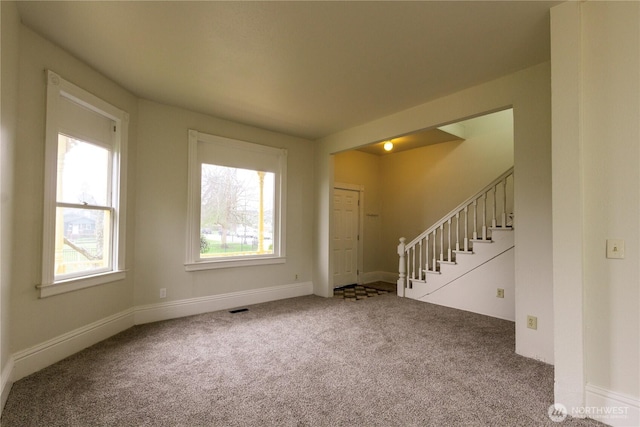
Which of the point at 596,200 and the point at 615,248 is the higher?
the point at 596,200

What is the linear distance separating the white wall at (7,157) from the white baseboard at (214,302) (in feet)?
4.96

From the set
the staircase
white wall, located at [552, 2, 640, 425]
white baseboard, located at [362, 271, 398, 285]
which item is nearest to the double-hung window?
white wall, located at [552, 2, 640, 425]

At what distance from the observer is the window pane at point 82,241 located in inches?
108

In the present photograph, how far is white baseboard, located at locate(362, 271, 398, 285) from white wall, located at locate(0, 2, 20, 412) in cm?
536

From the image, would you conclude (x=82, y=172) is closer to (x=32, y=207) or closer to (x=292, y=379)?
(x=32, y=207)

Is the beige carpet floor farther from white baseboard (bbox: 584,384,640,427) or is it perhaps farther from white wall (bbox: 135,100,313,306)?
white wall (bbox: 135,100,313,306)

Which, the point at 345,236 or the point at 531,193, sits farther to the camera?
the point at 345,236

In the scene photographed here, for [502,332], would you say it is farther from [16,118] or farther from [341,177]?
[16,118]

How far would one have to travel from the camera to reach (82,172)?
9.71 feet

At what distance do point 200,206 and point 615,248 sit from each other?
416cm

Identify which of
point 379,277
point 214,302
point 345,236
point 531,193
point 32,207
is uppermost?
point 531,193

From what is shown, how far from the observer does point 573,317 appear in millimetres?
1918

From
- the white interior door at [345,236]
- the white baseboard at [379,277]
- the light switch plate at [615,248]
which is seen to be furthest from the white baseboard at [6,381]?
the white baseboard at [379,277]

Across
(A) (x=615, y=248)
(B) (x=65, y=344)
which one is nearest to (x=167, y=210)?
(B) (x=65, y=344)
